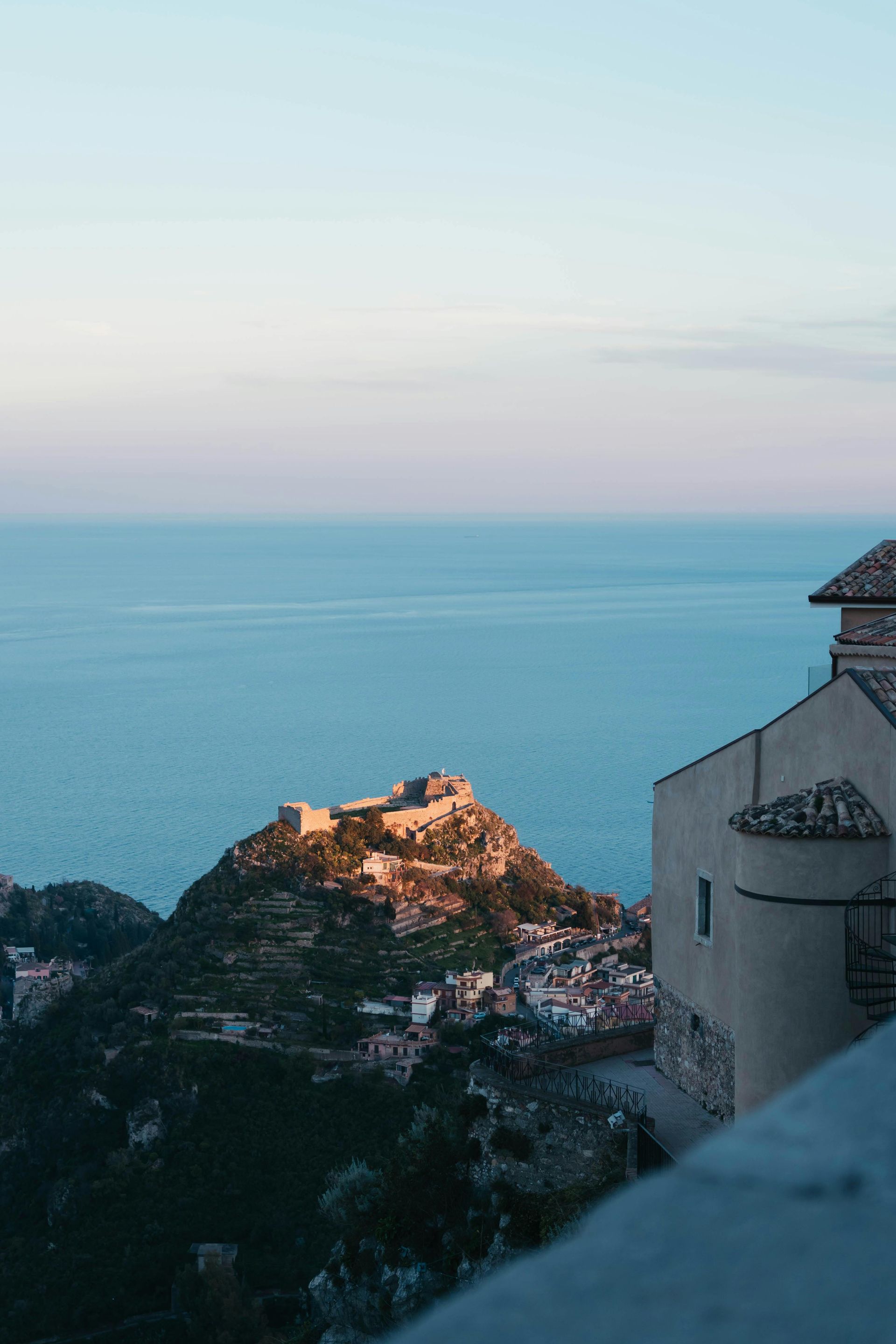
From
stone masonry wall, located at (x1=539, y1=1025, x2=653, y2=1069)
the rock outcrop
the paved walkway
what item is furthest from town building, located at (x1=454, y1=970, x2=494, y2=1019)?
the paved walkway

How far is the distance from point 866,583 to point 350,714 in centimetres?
8571

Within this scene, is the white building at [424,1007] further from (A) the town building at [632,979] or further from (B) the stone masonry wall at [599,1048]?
(B) the stone masonry wall at [599,1048]

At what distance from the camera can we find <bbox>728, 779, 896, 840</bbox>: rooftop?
8.62 m

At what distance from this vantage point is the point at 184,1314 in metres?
22.3

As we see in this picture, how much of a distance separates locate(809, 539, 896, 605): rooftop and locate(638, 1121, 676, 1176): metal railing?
589 cm

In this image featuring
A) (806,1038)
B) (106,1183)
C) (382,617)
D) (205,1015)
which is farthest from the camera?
(382,617)

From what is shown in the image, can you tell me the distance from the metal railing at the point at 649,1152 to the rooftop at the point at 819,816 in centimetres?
288

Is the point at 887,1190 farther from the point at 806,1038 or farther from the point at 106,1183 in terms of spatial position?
the point at 106,1183

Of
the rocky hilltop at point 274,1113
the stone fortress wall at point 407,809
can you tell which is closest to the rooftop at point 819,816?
the rocky hilltop at point 274,1113

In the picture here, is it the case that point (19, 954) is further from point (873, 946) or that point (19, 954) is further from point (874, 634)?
point (873, 946)

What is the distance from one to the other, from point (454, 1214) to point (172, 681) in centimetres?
10203

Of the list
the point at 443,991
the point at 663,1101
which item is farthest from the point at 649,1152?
the point at 443,991

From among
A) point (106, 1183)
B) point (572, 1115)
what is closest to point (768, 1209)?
point (572, 1115)

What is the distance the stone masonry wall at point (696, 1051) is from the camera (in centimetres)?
1084
